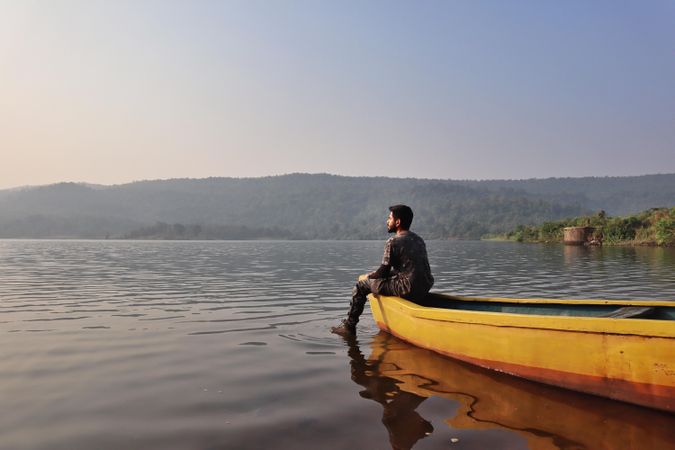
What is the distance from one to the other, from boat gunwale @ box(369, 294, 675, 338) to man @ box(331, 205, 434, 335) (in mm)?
1032

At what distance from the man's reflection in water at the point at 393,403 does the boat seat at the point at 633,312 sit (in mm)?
3456

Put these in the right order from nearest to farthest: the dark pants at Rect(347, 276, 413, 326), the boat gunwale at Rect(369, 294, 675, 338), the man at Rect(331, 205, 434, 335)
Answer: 1. the boat gunwale at Rect(369, 294, 675, 338)
2. the man at Rect(331, 205, 434, 335)
3. the dark pants at Rect(347, 276, 413, 326)

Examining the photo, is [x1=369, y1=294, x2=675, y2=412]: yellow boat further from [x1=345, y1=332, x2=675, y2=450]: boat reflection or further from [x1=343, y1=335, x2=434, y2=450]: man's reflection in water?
[x1=343, y1=335, x2=434, y2=450]: man's reflection in water

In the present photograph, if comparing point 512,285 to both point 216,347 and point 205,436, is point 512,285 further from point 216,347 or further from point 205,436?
point 205,436

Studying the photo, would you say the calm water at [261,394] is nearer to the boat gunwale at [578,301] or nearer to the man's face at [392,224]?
the boat gunwale at [578,301]

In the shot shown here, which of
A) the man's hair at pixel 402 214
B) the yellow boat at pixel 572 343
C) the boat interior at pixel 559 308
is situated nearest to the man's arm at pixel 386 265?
the man's hair at pixel 402 214

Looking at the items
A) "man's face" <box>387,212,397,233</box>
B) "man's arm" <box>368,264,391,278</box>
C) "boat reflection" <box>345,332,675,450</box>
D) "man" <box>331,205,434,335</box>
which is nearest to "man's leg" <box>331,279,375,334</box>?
"man" <box>331,205,434,335</box>

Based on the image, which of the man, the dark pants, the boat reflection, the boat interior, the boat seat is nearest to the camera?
the boat reflection

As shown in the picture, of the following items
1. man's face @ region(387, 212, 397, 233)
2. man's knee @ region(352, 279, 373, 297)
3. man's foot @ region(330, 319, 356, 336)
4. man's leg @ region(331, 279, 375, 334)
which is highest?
man's face @ region(387, 212, 397, 233)

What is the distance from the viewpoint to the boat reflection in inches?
185

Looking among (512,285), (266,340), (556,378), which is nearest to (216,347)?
(266,340)

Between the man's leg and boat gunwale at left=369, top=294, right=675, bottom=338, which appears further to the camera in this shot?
the man's leg

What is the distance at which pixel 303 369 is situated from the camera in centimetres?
725

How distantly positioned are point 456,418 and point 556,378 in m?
1.73
